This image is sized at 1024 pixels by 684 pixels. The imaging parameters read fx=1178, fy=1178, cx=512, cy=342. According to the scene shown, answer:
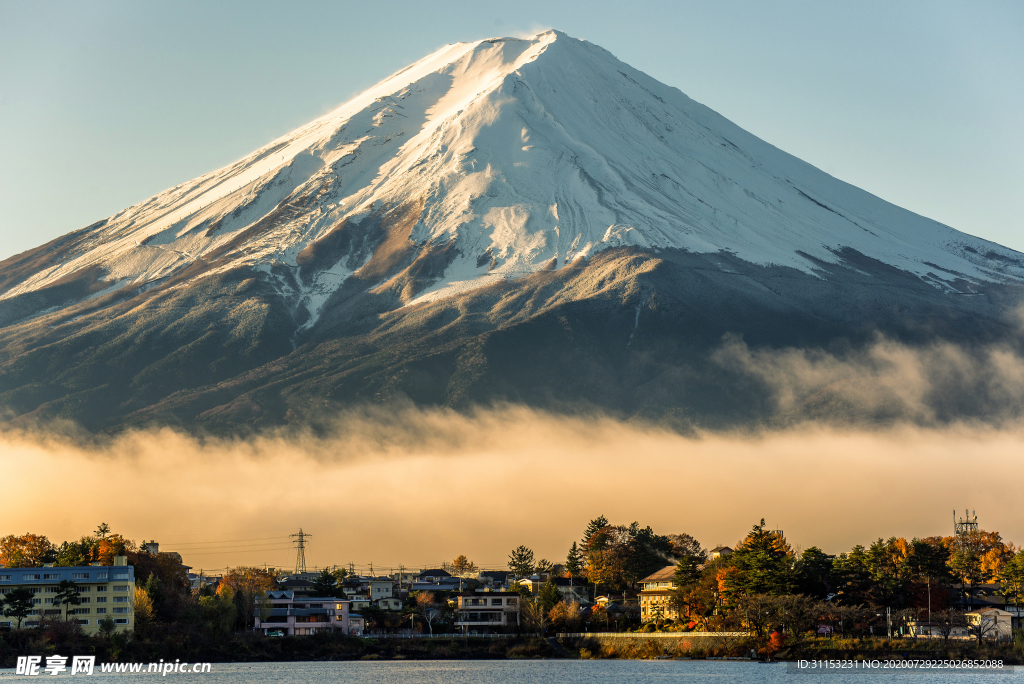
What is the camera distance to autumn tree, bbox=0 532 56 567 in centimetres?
11206

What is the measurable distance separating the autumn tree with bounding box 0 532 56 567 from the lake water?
27.1 m

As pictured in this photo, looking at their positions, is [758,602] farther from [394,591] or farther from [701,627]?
[394,591]

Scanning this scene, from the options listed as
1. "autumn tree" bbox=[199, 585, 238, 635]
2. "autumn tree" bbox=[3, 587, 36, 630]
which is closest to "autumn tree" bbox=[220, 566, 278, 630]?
"autumn tree" bbox=[199, 585, 238, 635]

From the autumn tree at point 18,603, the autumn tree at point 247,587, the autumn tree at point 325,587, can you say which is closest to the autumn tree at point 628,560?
the autumn tree at point 325,587

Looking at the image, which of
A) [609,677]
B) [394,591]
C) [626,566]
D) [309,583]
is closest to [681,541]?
[626,566]

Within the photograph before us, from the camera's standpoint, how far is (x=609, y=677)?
260 ft

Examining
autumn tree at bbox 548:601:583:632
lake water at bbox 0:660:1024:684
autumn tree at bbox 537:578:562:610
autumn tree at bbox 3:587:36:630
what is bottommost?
lake water at bbox 0:660:1024:684

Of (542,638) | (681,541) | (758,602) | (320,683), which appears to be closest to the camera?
(320,683)

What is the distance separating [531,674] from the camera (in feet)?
274

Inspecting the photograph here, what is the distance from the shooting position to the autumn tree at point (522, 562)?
164887 millimetres

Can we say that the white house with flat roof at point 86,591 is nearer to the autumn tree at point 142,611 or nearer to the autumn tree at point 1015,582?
the autumn tree at point 142,611

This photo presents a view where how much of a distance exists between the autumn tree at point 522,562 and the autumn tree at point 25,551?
2588 inches

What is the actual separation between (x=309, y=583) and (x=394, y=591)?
10141mm

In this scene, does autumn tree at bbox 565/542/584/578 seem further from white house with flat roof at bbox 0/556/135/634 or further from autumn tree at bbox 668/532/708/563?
white house with flat roof at bbox 0/556/135/634
